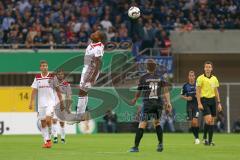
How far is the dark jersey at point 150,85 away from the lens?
20.2m

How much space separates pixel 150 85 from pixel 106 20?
64.2 ft

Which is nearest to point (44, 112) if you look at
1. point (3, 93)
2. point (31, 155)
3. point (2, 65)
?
point (31, 155)

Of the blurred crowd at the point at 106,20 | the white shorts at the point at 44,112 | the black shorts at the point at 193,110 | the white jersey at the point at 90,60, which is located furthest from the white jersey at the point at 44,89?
the blurred crowd at the point at 106,20

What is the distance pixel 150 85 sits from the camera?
66.4 ft

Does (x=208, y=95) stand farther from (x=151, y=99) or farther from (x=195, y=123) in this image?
(x=151, y=99)

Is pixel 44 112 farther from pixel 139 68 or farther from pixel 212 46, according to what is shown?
pixel 212 46

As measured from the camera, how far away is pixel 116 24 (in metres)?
39.8

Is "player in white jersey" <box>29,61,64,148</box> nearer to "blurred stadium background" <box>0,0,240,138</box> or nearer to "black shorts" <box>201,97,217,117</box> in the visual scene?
"black shorts" <box>201,97,217,117</box>

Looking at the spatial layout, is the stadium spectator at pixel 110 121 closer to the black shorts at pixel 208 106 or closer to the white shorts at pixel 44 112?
the black shorts at pixel 208 106

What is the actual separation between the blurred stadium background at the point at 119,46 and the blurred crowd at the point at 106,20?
50 mm

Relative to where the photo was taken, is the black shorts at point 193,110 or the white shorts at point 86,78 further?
the black shorts at point 193,110

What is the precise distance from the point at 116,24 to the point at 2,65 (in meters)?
6.28

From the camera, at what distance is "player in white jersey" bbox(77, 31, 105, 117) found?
2078 centimetres

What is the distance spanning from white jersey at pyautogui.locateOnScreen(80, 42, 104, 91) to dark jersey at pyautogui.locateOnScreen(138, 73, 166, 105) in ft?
4.77
